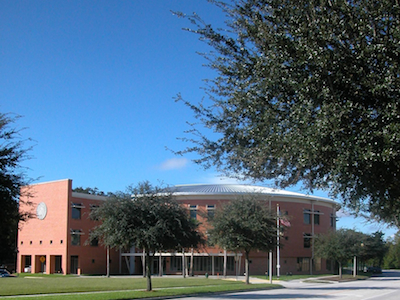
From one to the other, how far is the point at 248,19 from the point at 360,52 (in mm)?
2628

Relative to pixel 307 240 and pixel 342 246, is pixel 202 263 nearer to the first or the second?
pixel 307 240

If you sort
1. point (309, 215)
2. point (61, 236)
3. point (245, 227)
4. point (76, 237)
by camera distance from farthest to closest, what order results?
point (309, 215) → point (76, 237) → point (61, 236) → point (245, 227)

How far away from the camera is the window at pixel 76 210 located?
6719 cm

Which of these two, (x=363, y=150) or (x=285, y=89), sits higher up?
(x=285, y=89)

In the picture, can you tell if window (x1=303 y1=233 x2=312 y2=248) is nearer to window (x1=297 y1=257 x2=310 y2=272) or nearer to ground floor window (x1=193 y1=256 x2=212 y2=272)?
window (x1=297 y1=257 x2=310 y2=272)

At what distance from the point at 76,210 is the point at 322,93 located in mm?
63622

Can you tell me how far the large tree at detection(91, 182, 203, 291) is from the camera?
2870cm

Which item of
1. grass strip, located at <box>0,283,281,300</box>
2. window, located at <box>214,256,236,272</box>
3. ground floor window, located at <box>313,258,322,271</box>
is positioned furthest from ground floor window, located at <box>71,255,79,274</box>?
ground floor window, located at <box>313,258,322,271</box>

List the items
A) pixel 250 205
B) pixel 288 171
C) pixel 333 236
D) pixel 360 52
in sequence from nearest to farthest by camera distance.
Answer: pixel 360 52 → pixel 288 171 → pixel 250 205 → pixel 333 236

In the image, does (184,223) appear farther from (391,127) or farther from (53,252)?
(53,252)

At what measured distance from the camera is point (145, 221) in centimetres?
2894

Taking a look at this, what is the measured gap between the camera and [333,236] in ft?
211

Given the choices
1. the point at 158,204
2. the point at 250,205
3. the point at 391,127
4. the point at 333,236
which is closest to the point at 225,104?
the point at 391,127

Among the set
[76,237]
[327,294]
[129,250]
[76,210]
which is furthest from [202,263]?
[327,294]
